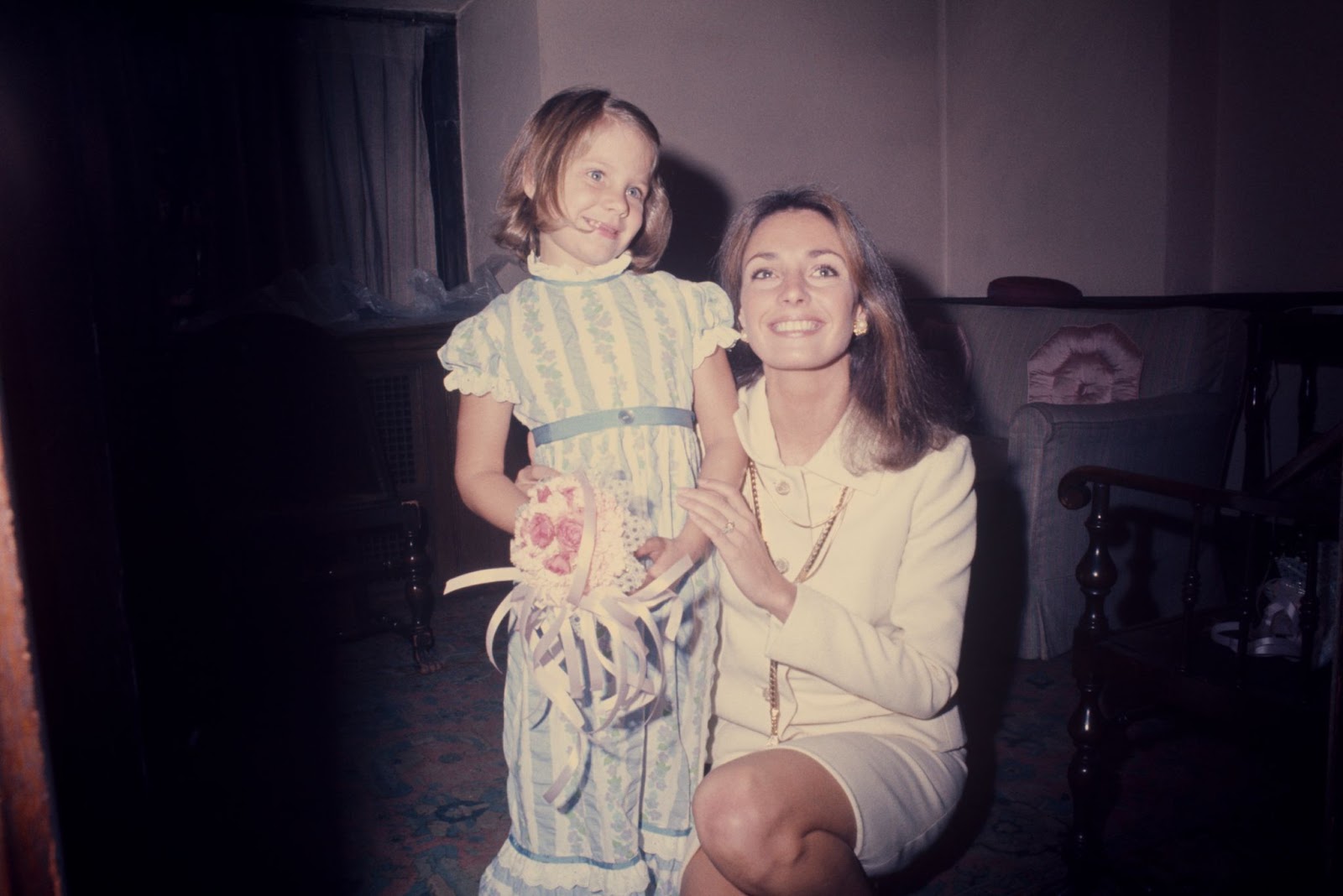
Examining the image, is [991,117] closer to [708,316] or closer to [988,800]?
[988,800]

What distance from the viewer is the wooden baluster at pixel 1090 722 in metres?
2.08

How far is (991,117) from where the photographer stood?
4.94 meters

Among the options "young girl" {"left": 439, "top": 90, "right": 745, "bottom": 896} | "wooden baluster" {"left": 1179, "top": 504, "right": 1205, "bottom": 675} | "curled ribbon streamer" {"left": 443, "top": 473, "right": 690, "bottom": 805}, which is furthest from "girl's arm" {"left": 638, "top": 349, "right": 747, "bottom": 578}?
"wooden baluster" {"left": 1179, "top": 504, "right": 1205, "bottom": 675}

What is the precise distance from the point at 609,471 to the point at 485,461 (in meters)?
0.21

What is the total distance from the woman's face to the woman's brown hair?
0.08ft

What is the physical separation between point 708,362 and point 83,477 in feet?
3.84

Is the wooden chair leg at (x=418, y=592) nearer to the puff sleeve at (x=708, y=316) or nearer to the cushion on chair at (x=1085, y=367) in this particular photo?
the puff sleeve at (x=708, y=316)

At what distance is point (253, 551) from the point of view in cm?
344

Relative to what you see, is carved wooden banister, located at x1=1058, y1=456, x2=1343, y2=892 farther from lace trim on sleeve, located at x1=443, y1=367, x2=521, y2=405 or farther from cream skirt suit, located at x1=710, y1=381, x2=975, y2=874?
lace trim on sleeve, located at x1=443, y1=367, x2=521, y2=405

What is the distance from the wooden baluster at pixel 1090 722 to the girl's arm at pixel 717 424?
0.89 meters

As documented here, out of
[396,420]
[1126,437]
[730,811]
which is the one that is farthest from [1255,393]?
[396,420]

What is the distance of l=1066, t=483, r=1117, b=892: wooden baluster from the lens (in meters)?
2.08

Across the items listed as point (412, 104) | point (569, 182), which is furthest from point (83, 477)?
point (412, 104)

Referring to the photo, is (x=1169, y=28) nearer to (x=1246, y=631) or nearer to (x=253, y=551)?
(x=1246, y=631)
